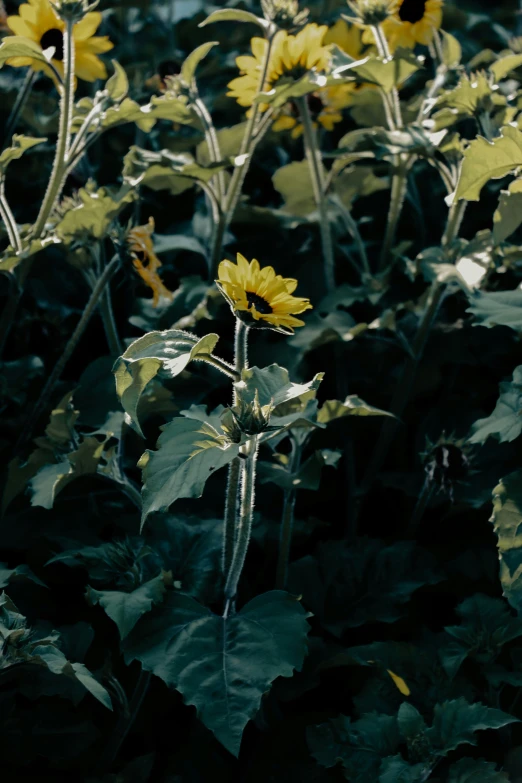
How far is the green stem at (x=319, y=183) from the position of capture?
1.46m

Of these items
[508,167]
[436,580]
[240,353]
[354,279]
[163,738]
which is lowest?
[163,738]

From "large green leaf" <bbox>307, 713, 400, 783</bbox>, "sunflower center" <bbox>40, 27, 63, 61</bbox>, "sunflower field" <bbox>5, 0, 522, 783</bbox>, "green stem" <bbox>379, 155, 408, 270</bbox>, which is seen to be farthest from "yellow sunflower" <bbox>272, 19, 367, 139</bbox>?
"large green leaf" <bbox>307, 713, 400, 783</bbox>

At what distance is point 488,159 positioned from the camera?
1.04 metres

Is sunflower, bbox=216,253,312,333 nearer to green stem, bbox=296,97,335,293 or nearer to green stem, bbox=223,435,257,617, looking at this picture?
green stem, bbox=223,435,257,617

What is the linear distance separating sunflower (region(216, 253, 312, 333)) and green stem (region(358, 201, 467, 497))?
413 mm

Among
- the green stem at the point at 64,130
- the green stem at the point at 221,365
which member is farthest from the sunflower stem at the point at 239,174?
the green stem at the point at 221,365

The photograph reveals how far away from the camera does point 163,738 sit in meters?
1.16

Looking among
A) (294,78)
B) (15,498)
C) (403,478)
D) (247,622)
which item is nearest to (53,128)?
(294,78)

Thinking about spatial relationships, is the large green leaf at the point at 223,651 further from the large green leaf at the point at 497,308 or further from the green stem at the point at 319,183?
the green stem at the point at 319,183

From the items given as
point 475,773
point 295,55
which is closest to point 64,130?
point 295,55

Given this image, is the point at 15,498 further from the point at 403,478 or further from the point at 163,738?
the point at 403,478

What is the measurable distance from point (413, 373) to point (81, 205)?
1.83 ft

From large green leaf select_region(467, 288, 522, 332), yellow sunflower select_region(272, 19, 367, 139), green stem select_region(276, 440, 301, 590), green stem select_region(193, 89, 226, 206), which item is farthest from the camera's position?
yellow sunflower select_region(272, 19, 367, 139)

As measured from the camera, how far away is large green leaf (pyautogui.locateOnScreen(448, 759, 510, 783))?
0.99 m
